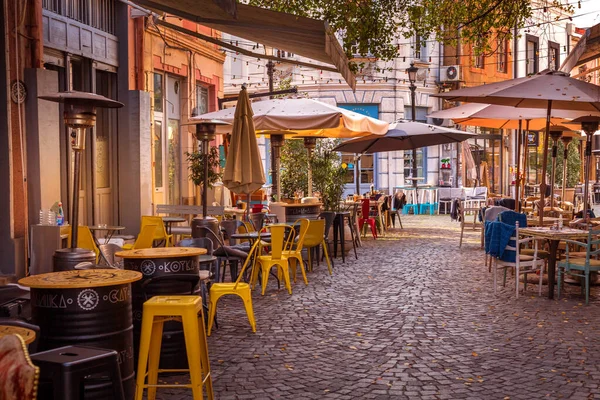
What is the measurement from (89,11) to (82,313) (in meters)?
8.91

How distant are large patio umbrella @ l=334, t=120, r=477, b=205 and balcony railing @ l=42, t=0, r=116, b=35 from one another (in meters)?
7.03

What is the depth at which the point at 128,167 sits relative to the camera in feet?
45.5

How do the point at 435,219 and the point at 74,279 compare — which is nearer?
the point at 74,279

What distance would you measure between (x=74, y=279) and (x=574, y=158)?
3191 cm

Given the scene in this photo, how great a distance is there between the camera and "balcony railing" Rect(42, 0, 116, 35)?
1172cm

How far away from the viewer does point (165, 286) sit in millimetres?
6195

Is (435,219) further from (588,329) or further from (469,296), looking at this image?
(588,329)

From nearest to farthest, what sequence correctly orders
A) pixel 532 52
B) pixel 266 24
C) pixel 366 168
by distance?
pixel 266 24 < pixel 366 168 < pixel 532 52

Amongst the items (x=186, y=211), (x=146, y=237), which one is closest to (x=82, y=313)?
(x=146, y=237)

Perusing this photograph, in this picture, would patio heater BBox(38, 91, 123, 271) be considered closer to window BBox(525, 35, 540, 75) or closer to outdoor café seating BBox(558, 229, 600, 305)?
outdoor café seating BBox(558, 229, 600, 305)

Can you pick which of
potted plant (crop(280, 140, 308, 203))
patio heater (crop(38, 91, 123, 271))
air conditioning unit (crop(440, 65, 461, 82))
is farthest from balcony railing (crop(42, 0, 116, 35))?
air conditioning unit (crop(440, 65, 461, 82))

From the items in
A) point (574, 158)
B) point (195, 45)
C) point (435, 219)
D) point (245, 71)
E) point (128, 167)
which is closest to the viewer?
point (128, 167)

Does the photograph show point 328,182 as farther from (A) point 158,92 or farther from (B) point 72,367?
(B) point 72,367

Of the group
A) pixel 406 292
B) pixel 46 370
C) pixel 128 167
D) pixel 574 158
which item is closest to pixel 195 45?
pixel 128 167
